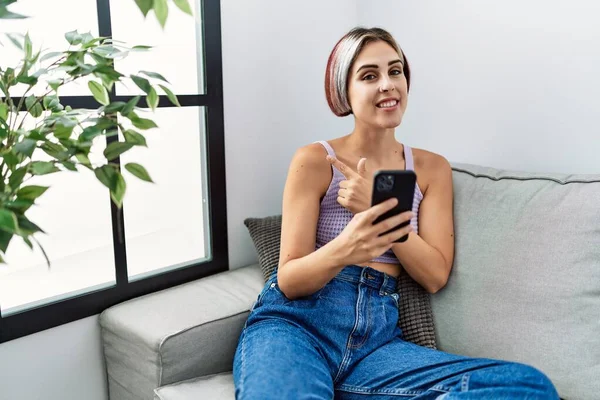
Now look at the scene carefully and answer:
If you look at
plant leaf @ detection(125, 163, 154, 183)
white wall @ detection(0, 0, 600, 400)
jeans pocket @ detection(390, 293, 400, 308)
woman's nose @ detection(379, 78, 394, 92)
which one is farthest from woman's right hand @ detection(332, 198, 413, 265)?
white wall @ detection(0, 0, 600, 400)

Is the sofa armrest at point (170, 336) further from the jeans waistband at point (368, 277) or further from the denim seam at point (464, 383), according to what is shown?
the denim seam at point (464, 383)

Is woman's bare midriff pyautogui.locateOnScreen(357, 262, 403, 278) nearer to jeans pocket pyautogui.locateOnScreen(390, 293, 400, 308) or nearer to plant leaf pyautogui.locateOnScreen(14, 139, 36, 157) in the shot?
jeans pocket pyautogui.locateOnScreen(390, 293, 400, 308)

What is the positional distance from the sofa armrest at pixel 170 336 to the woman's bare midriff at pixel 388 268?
0.34m

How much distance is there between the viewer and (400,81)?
4.59ft

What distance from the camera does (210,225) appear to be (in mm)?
1764

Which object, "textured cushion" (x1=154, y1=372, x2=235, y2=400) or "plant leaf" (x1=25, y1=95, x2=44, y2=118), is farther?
"textured cushion" (x1=154, y1=372, x2=235, y2=400)

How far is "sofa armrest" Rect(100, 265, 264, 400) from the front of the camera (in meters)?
1.30

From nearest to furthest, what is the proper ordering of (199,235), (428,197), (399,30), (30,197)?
(30,197)
(428,197)
(199,235)
(399,30)

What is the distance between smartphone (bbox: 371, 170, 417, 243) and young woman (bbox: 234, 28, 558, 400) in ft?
0.05

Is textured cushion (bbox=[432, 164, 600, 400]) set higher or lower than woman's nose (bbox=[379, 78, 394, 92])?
lower

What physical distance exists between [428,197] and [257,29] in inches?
30.0

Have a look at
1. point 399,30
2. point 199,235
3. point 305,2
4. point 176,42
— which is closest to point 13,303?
point 199,235

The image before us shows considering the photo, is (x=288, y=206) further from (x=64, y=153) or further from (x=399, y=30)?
(x=399, y=30)

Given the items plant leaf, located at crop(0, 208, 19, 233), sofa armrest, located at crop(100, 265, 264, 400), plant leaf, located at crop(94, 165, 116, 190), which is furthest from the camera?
sofa armrest, located at crop(100, 265, 264, 400)
